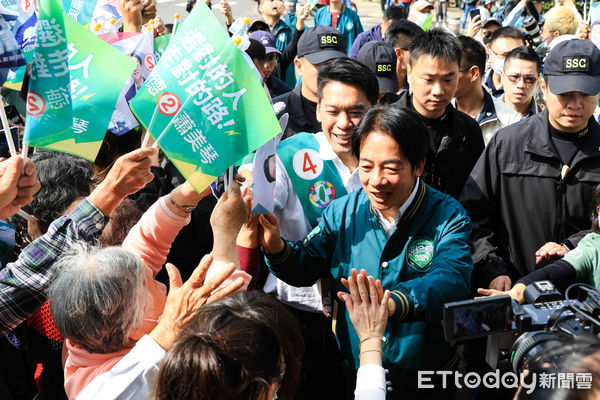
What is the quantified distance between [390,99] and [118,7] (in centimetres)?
198

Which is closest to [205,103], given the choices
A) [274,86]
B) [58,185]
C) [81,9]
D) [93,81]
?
[93,81]

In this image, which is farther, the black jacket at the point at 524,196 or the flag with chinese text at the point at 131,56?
the black jacket at the point at 524,196

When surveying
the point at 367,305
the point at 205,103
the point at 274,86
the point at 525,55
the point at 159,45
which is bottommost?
the point at 367,305

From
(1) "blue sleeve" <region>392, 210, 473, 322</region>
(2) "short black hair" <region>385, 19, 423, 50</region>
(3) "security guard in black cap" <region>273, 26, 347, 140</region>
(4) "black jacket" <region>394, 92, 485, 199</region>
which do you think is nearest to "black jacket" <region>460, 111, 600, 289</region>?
(4) "black jacket" <region>394, 92, 485, 199</region>

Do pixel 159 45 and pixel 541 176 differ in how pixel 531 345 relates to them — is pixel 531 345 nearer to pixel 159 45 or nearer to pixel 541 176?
pixel 541 176

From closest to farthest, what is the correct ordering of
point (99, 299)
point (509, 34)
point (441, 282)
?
point (99, 299) < point (441, 282) < point (509, 34)

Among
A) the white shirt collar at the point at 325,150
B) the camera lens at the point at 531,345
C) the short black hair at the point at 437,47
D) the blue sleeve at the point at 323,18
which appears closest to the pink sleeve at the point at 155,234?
the white shirt collar at the point at 325,150

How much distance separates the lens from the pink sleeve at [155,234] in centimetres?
241

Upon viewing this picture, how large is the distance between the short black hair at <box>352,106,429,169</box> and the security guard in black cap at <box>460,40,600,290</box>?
821 millimetres

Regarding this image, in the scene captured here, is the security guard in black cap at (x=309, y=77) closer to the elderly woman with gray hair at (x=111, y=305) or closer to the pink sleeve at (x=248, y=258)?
the pink sleeve at (x=248, y=258)

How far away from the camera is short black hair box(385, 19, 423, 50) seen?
18.6 ft

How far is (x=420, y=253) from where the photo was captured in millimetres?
2473

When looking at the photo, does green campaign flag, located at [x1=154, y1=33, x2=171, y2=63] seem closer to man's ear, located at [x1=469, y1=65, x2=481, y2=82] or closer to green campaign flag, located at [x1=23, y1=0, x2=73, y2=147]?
green campaign flag, located at [x1=23, y1=0, x2=73, y2=147]

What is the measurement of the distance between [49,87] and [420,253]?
1.56 metres
